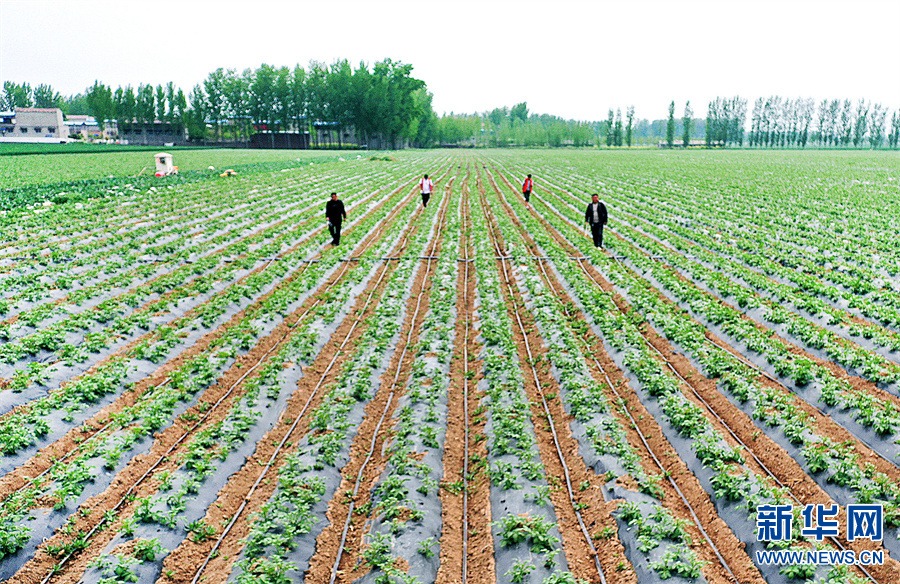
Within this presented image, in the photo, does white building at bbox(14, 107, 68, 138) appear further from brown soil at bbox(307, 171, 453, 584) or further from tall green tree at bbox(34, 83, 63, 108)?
brown soil at bbox(307, 171, 453, 584)

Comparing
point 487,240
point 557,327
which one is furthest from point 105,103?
point 557,327

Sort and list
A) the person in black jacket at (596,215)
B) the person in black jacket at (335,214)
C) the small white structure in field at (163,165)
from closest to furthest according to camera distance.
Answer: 1. the person in black jacket at (596,215)
2. the person in black jacket at (335,214)
3. the small white structure in field at (163,165)

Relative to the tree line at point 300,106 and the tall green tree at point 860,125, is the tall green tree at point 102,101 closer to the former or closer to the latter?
the tree line at point 300,106

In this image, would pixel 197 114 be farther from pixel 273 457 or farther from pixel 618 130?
pixel 273 457

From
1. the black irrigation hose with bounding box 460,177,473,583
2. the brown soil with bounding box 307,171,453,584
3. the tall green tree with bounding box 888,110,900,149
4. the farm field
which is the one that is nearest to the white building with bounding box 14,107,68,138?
the farm field

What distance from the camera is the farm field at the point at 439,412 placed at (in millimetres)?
6051

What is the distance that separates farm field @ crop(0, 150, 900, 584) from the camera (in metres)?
6.05

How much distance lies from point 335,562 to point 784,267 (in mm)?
15857

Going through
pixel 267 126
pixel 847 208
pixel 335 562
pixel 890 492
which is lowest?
pixel 335 562

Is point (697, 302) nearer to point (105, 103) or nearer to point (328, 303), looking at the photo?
point (328, 303)

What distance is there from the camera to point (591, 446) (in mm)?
7832

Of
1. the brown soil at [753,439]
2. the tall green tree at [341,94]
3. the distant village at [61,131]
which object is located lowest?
the brown soil at [753,439]

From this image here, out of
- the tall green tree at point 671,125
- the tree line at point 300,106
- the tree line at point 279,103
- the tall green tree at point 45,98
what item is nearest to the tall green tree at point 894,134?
the tree line at point 300,106

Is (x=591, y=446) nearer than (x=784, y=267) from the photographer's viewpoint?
Yes
